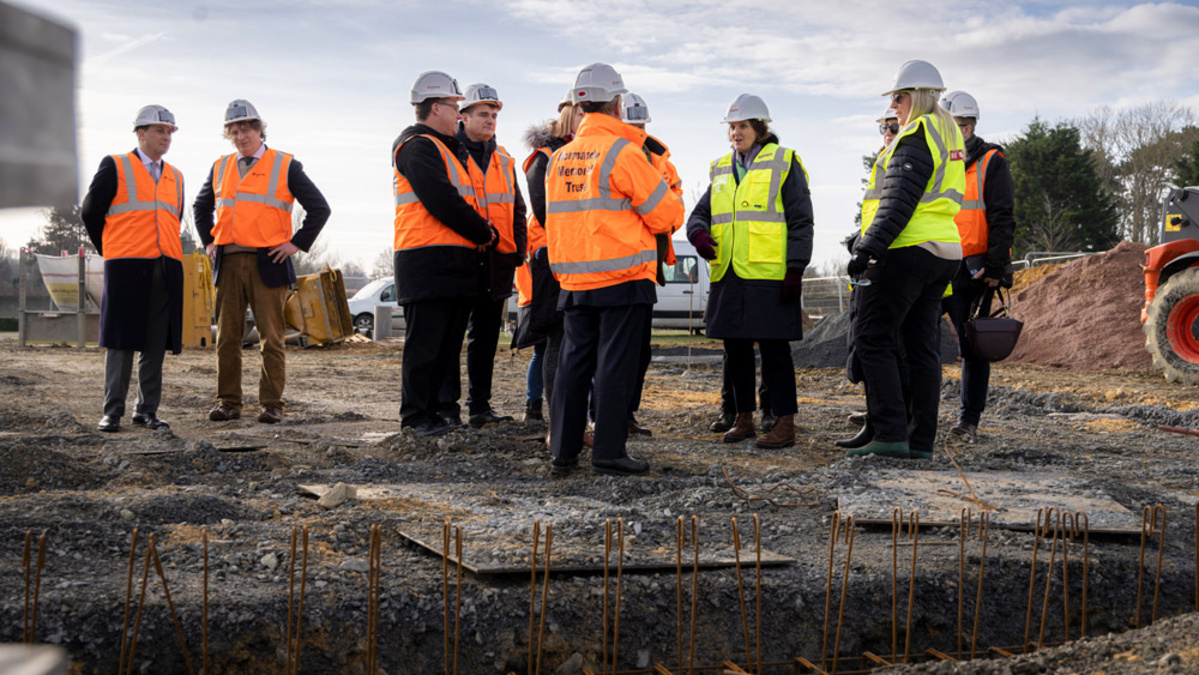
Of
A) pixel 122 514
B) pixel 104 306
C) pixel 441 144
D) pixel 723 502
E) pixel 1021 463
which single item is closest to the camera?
pixel 122 514

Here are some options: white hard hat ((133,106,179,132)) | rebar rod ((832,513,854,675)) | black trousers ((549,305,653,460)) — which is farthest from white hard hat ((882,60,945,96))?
white hard hat ((133,106,179,132))

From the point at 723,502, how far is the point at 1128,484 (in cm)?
209

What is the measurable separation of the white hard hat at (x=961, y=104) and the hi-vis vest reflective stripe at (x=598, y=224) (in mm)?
2572

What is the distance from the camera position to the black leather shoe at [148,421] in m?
6.55

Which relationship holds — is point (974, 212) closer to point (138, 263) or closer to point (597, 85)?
point (597, 85)

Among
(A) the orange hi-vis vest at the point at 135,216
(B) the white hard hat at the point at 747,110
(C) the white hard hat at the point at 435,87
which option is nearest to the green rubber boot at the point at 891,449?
(B) the white hard hat at the point at 747,110

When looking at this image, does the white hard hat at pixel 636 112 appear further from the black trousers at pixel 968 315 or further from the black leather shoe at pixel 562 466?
the black leather shoe at pixel 562 466

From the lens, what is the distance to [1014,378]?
12.6m

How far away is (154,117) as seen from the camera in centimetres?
668

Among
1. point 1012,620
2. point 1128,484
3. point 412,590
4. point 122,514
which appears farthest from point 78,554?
point 1128,484

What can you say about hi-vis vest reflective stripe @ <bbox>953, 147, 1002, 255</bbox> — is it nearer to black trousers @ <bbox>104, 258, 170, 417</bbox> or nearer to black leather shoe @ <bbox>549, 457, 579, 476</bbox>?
black leather shoe @ <bbox>549, 457, 579, 476</bbox>

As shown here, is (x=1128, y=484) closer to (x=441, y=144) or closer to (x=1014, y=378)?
(x=441, y=144)

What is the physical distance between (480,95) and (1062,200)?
32150mm

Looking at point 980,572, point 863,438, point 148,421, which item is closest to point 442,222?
point 148,421
